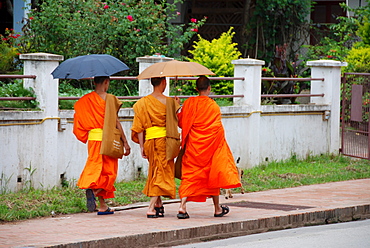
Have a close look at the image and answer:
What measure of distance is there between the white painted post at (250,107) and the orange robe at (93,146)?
4.55 meters

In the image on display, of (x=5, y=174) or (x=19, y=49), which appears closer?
(x=5, y=174)

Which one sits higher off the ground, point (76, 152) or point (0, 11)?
point (0, 11)

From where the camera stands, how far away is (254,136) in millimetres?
12172

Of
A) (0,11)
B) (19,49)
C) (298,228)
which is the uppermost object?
(0,11)

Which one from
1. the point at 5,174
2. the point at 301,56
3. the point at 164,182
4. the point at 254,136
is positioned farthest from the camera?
the point at 301,56

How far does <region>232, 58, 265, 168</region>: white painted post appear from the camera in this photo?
12.1m

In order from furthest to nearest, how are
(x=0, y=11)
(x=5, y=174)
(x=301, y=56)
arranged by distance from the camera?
(x=301, y=56)
(x=0, y=11)
(x=5, y=174)

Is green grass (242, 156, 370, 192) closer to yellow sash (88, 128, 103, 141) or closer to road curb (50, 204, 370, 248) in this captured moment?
road curb (50, 204, 370, 248)

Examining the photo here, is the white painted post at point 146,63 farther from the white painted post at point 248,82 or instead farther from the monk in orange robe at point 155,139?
the monk in orange robe at point 155,139

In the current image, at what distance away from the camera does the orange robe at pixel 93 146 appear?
25.8ft

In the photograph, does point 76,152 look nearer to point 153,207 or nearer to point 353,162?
point 153,207

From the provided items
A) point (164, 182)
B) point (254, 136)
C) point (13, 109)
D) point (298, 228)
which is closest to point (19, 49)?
point (13, 109)

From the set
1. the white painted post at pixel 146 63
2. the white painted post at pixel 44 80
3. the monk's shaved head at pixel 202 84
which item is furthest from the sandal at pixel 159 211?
the white painted post at pixel 146 63

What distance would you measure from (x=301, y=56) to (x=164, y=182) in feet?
40.0
